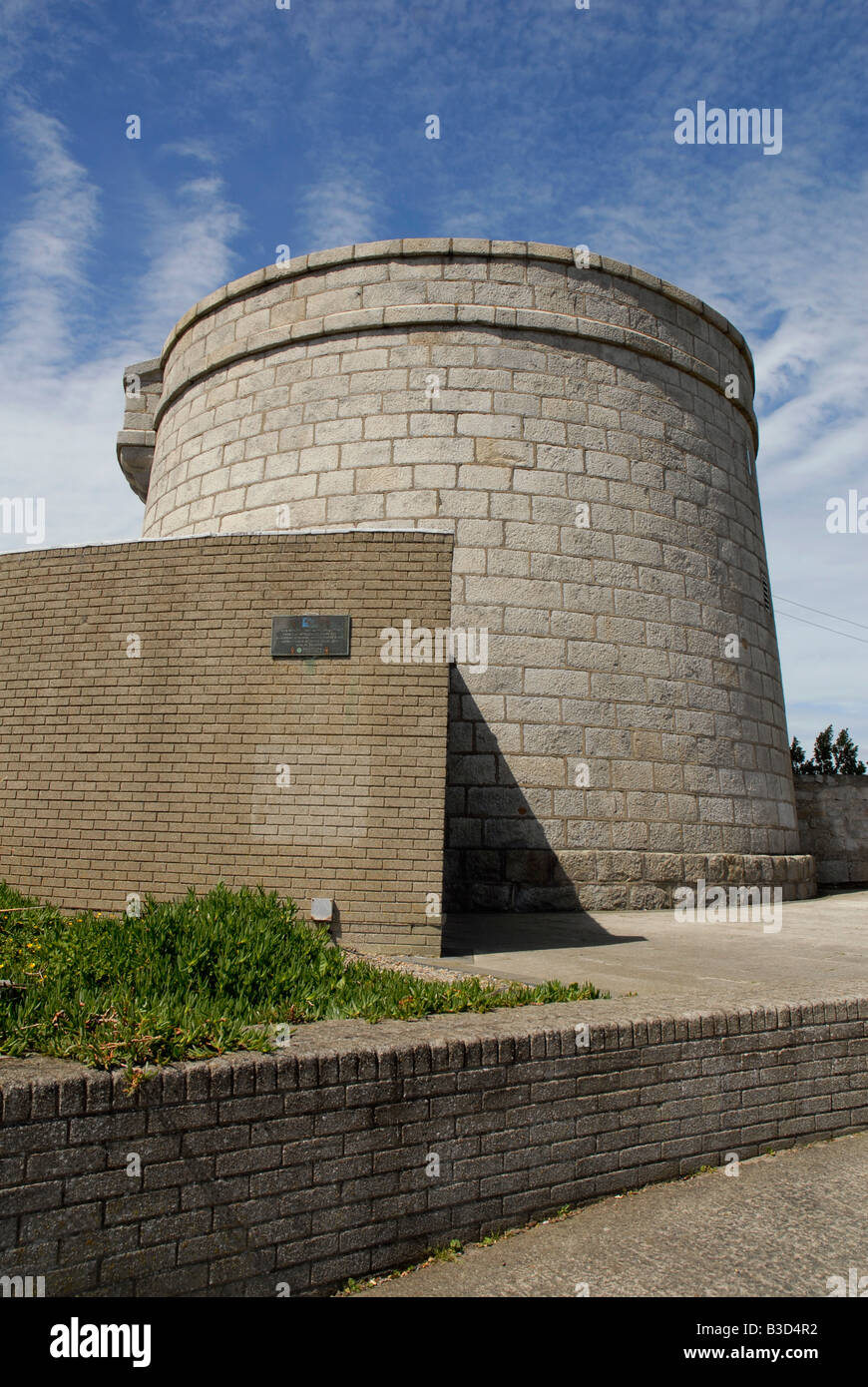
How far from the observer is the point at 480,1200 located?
3562mm

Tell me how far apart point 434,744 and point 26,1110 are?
4.60 meters

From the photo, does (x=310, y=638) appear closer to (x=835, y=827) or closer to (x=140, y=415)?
(x=140, y=415)

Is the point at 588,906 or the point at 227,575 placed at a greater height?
the point at 227,575

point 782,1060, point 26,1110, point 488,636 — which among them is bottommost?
point 782,1060

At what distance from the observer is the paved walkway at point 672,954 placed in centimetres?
520

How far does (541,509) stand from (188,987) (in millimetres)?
7534

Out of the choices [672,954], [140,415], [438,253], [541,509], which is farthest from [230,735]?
[140,415]

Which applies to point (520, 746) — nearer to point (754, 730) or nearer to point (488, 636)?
point (488, 636)

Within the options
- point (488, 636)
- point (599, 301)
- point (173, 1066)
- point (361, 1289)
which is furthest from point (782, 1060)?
point (599, 301)

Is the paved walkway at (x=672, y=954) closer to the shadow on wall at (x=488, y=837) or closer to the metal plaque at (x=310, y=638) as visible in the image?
the shadow on wall at (x=488, y=837)

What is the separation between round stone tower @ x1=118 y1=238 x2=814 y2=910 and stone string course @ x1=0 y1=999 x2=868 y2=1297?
5.59 meters

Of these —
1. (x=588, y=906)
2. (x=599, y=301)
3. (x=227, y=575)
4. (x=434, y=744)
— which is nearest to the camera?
(x=434, y=744)

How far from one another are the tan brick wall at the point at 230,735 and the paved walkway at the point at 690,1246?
3.08m
